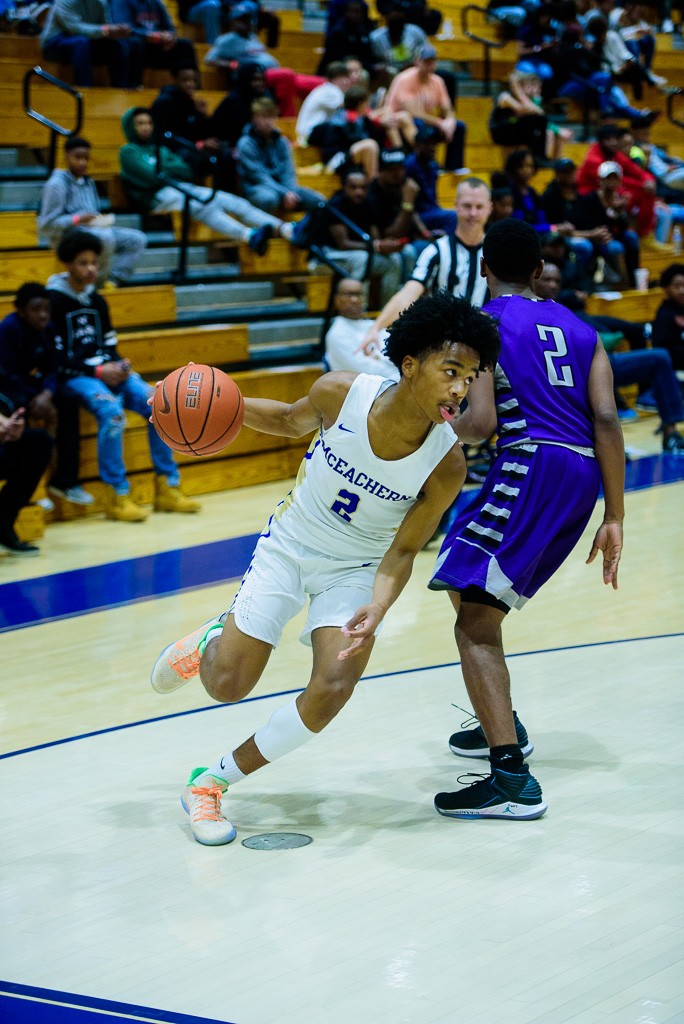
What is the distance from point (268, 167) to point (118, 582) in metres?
5.11

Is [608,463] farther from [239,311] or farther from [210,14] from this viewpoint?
[210,14]

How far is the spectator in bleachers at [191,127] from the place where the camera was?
10.6 meters

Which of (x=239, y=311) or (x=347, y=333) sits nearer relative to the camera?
(x=347, y=333)

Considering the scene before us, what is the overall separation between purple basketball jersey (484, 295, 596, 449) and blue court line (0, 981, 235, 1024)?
2.01 metres

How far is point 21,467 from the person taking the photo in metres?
7.41

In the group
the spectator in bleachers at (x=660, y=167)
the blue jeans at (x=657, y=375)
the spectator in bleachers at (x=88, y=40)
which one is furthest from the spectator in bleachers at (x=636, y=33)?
the spectator in bleachers at (x=88, y=40)

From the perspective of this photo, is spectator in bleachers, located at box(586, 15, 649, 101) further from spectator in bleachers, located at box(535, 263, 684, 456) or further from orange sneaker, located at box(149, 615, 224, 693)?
orange sneaker, located at box(149, 615, 224, 693)

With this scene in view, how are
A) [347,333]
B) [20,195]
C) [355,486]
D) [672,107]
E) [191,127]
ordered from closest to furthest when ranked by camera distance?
[355,486] < [347,333] < [20,195] < [191,127] < [672,107]

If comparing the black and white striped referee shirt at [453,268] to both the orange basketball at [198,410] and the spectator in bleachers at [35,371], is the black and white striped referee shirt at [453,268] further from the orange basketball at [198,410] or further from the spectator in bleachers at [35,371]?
the orange basketball at [198,410]

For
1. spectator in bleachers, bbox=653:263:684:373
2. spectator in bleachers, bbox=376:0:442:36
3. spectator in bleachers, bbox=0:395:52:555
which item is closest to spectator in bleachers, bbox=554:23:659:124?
spectator in bleachers, bbox=376:0:442:36

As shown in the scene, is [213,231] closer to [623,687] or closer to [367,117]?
[367,117]

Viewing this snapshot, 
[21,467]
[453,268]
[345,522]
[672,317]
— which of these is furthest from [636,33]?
[345,522]

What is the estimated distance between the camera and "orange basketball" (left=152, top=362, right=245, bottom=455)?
3881mm

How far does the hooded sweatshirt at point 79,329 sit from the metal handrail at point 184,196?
6.38 feet
